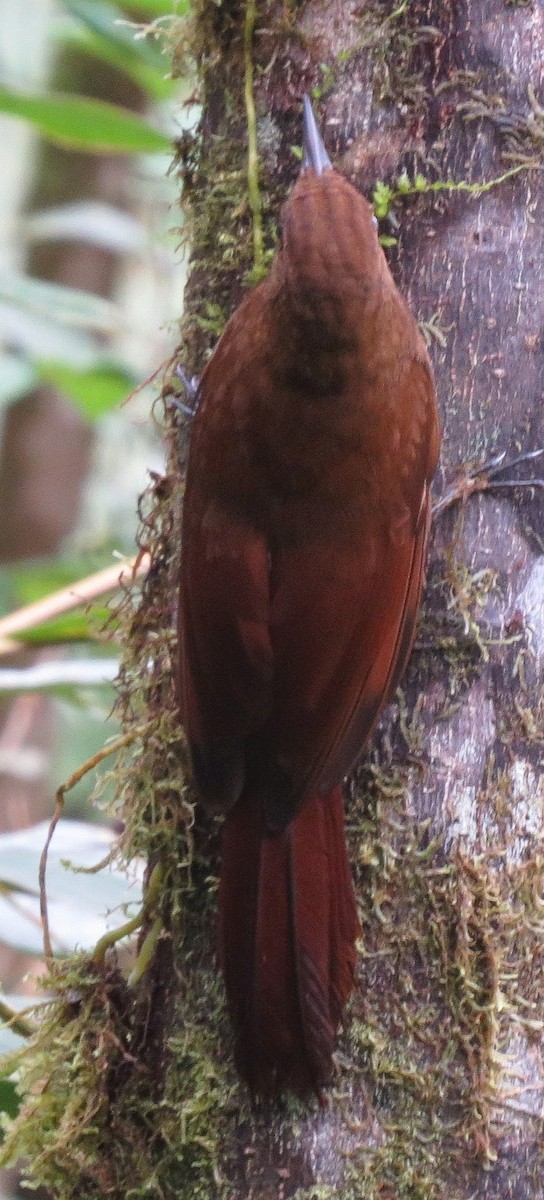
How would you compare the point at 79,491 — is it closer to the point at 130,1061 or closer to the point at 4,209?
the point at 4,209

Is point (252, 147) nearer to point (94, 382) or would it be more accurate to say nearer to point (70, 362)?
point (70, 362)

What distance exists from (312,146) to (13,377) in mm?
1344

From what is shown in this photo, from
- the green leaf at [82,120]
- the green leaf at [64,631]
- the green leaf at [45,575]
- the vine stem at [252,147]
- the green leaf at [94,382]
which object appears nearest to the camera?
the vine stem at [252,147]

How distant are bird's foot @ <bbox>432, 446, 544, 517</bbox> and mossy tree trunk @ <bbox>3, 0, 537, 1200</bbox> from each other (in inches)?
0.6

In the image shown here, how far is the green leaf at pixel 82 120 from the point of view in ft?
7.80

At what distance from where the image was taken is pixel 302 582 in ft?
5.28

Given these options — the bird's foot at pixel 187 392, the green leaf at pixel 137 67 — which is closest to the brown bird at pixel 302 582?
the bird's foot at pixel 187 392

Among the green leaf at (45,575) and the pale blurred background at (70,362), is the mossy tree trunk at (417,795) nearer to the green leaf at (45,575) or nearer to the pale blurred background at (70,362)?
the pale blurred background at (70,362)

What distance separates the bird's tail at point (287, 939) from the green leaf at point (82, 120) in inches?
53.5

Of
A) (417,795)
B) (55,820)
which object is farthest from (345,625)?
(55,820)

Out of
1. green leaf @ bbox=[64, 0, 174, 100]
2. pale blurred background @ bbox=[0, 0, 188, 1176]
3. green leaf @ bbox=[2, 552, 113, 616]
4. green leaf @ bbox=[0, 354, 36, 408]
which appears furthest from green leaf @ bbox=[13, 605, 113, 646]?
green leaf @ bbox=[64, 0, 174, 100]

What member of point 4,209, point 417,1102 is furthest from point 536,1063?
point 4,209

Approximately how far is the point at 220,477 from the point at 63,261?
3234 mm

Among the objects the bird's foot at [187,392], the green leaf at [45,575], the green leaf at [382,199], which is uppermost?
the green leaf at [382,199]
